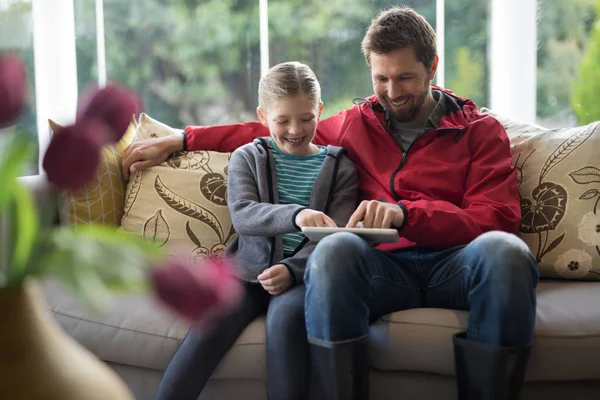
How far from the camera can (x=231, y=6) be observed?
3.50m

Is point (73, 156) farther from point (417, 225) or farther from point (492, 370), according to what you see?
point (417, 225)

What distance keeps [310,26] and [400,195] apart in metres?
1.61

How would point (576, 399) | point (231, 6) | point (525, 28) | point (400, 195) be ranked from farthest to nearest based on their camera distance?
point (231, 6) → point (525, 28) → point (400, 195) → point (576, 399)

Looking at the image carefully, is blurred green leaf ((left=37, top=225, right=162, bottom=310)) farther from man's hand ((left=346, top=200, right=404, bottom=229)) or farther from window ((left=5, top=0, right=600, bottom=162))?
window ((left=5, top=0, right=600, bottom=162))

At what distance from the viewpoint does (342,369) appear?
164 centimetres

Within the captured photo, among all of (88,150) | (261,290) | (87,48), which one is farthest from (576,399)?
(87,48)

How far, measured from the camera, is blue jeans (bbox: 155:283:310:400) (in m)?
1.72

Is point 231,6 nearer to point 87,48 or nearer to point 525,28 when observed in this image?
point 87,48

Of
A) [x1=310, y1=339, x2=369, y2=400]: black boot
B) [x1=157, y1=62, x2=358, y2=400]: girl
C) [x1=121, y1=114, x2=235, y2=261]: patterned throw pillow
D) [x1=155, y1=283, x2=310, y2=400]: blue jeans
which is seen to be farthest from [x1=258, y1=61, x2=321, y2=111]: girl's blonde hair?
[x1=310, y1=339, x2=369, y2=400]: black boot

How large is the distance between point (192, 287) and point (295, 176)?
153 cm

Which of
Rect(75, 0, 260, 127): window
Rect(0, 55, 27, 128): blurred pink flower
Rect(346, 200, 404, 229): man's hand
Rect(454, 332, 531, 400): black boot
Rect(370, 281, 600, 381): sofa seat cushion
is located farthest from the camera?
Rect(75, 0, 260, 127): window

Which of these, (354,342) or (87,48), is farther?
(87,48)

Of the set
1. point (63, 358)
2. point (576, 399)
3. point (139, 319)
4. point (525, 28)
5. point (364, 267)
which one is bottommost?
point (576, 399)

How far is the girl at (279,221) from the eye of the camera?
1749 millimetres
